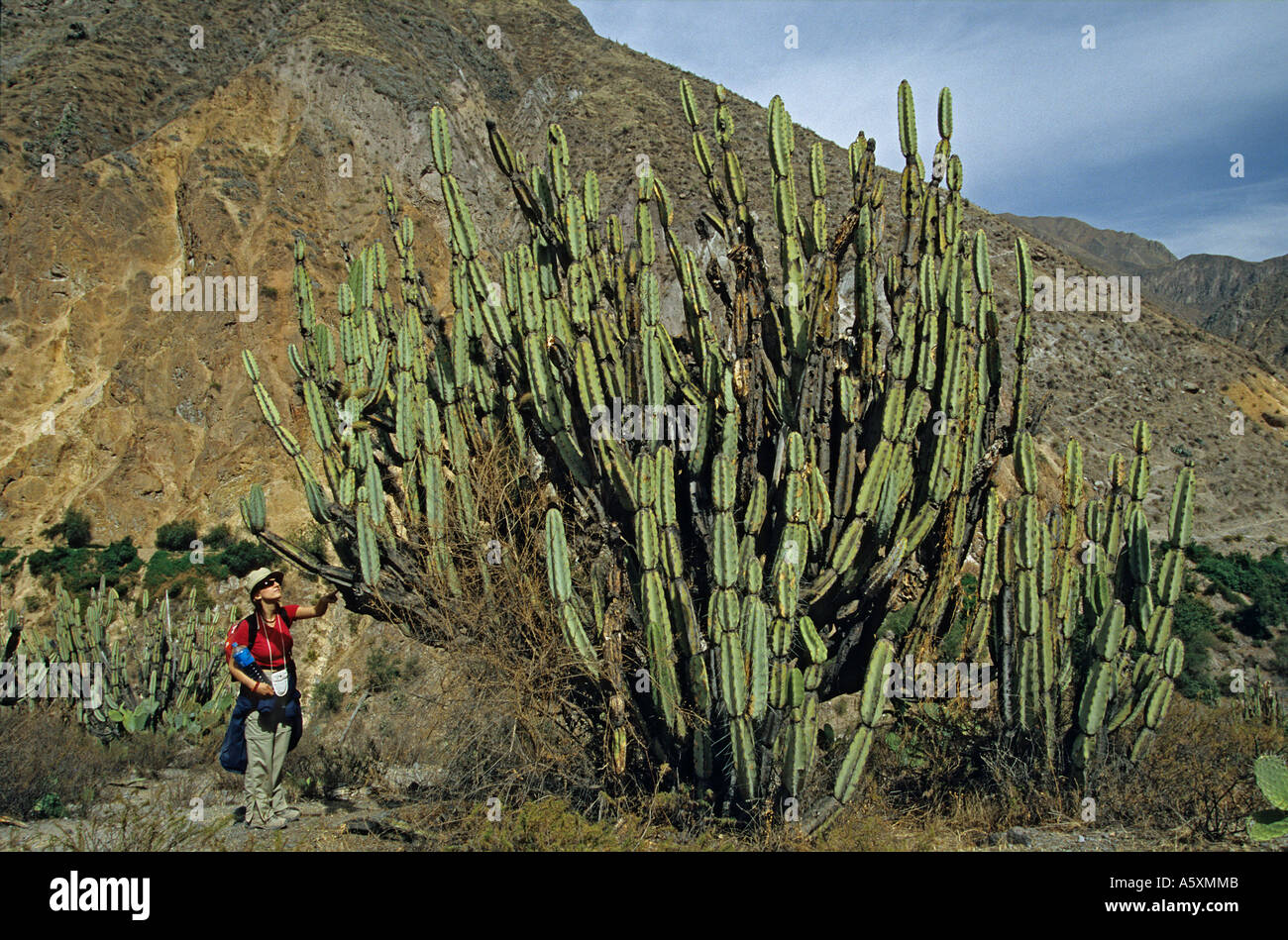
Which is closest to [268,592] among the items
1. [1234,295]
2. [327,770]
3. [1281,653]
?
[327,770]

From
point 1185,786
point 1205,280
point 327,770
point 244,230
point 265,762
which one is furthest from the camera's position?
point 1205,280

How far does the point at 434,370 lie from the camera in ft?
22.8

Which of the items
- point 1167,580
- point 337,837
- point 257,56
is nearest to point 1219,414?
point 1167,580

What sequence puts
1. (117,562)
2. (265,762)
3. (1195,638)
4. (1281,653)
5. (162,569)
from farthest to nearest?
(117,562), (162,569), (1281,653), (1195,638), (265,762)

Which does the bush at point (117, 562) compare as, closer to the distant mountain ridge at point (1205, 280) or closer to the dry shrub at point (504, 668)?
the dry shrub at point (504, 668)

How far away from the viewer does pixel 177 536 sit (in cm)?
1872

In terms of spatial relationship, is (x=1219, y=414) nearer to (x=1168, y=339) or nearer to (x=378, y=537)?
(x=1168, y=339)

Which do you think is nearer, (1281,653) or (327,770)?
(327,770)

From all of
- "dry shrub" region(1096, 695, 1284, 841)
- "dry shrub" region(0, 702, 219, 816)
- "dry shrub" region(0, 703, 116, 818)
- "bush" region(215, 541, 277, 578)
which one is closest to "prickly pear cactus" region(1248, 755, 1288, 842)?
"dry shrub" region(1096, 695, 1284, 841)

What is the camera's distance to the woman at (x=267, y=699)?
530 centimetres

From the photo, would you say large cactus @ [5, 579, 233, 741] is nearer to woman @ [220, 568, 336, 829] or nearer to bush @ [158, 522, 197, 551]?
bush @ [158, 522, 197, 551]

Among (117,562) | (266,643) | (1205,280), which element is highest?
(1205,280)

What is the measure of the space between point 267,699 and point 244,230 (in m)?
20.5

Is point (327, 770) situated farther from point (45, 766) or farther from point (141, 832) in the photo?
point (45, 766)
